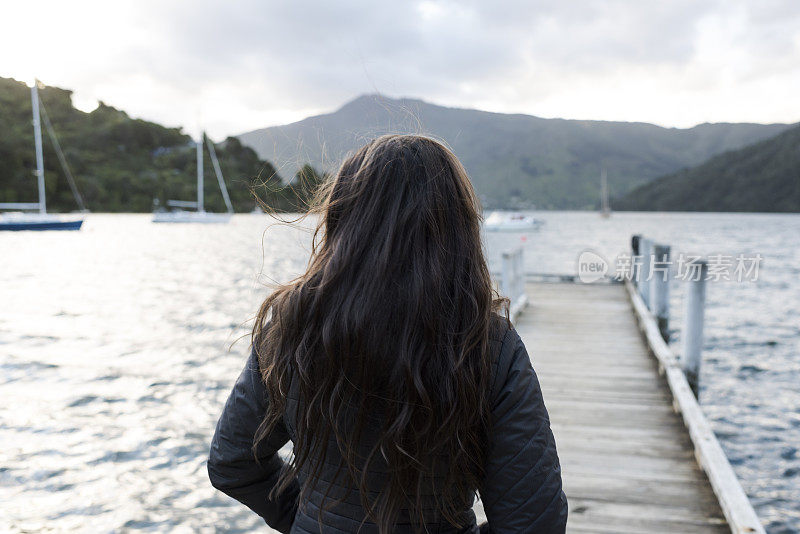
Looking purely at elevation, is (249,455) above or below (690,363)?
above

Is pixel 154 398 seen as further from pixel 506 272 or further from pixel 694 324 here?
pixel 694 324

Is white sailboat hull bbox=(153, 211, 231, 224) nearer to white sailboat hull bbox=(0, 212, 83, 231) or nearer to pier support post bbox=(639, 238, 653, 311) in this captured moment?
white sailboat hull bbox=(0, 212, 83, 231)

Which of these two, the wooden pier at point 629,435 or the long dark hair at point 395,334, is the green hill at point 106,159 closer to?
the wooden pier at point 629,435

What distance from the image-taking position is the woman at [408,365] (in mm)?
1062

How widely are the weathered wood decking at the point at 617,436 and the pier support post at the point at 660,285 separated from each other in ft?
1.56

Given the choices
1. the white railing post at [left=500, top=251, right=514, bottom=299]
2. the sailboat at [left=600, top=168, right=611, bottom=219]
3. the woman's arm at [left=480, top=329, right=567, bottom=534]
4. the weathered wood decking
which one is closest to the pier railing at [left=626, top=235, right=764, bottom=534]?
the weathered wood decking

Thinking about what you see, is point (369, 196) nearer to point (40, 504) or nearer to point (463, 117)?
point (463, 117)

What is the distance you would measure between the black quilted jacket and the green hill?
54.8m

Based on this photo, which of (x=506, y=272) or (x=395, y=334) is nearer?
(x=395, y=334)

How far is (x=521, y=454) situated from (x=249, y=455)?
0.65 metres

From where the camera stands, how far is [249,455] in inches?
51.3

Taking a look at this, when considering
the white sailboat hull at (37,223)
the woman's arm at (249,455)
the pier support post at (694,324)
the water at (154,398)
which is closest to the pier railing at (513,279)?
the pier support post at (694,324)

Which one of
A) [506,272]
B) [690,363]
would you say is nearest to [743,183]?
[506,272]

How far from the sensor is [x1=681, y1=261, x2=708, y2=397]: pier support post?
17.6ft
